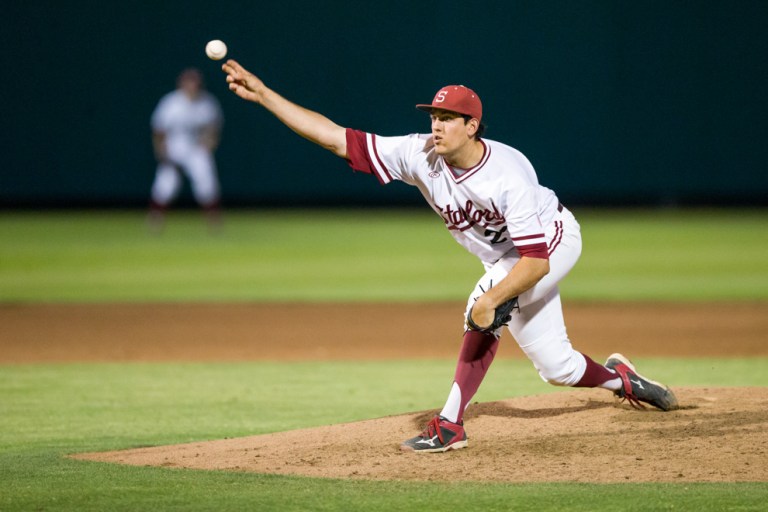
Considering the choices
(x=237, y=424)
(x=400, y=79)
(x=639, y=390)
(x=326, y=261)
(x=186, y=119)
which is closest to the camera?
(x=639, y=390)

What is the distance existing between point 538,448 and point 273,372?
133 inches

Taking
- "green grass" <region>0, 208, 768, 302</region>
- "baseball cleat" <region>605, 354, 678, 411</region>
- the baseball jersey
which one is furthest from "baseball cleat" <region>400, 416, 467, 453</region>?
"green grass" <region>0, 208, 768, 302</region>

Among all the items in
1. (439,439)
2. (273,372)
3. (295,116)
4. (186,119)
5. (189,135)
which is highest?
(186,119)

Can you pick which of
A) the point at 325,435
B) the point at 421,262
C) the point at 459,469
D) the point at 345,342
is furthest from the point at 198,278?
the point at 459,469

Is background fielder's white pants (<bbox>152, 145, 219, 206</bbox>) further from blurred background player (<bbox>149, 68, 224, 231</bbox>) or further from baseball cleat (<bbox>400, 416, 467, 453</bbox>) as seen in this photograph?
baseball cleat (<bbox>400, 416, 467, 453</bbox>)

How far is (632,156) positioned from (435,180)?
17.8 meters

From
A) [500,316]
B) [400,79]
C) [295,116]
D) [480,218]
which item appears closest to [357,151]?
[295,116]

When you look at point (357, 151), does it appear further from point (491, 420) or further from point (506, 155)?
point (491, 420)

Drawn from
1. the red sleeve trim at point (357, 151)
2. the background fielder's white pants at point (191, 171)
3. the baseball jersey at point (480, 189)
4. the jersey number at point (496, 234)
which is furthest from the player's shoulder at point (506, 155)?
the background fielder's white pants at point (191, 171)

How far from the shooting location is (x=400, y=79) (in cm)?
2228

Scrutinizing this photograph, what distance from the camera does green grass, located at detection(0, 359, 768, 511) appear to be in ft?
13.2

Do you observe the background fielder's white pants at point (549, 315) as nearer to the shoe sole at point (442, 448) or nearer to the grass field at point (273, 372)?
the shoe sole at point (442, 448)

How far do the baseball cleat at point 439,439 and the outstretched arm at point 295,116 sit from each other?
4.18 feet

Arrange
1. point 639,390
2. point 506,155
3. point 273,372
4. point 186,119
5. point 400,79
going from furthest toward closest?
point 400,79, point 186,119, point 273,372, point 639,390, point 506,155
